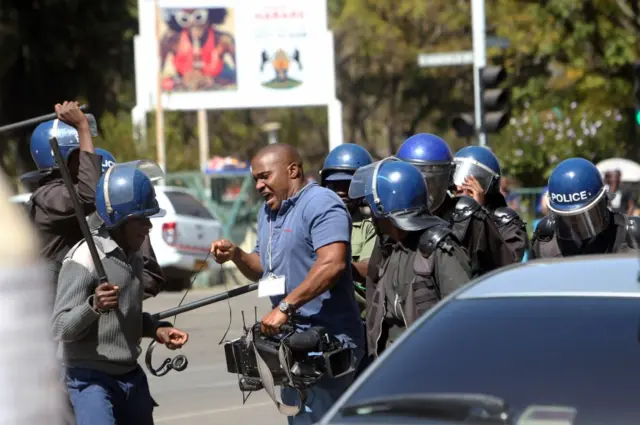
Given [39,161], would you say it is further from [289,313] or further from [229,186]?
[229,186]

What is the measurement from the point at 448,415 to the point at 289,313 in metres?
2.23

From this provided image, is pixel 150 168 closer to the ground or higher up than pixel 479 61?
closer to the ground

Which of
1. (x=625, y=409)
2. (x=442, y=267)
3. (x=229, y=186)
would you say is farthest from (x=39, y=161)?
(x=229, y=186)

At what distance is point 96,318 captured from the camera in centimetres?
571

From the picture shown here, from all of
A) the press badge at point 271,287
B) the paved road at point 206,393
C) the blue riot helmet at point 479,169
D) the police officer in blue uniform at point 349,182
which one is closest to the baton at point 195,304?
the press badge at point 271,287

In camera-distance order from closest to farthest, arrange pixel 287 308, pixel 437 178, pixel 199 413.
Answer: pixel 287 308 < pixel 437 178 < pixel 199 413

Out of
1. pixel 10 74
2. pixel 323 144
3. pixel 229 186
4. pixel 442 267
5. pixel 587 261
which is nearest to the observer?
pixel 587 261

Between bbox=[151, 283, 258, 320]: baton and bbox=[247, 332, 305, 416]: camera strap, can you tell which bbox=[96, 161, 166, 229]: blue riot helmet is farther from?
bbox=[247, 332, 305, 416]: camera strap

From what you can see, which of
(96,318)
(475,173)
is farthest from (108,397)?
(475,173)

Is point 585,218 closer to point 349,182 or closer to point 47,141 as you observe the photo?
point 349,182

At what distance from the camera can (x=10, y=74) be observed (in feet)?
109

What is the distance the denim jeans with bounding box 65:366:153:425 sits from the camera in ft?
18.9

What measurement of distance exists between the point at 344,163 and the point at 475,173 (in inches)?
31.0

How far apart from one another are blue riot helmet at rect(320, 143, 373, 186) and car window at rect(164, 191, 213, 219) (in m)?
13.3
